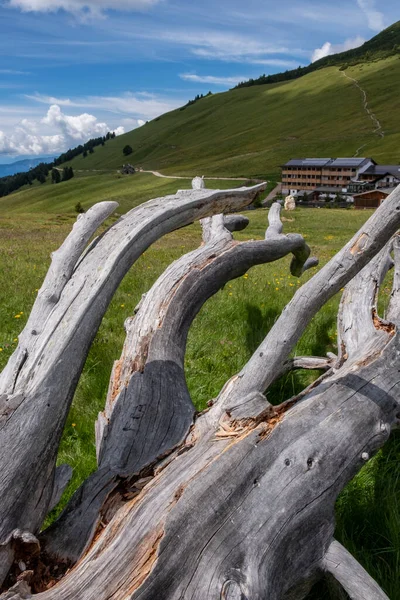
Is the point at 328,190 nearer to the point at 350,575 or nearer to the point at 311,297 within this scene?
the point at 311,297

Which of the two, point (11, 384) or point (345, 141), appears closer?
point (11, 384)

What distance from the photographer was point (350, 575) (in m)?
2.89

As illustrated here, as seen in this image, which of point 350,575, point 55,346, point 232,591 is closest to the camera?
point 232,591

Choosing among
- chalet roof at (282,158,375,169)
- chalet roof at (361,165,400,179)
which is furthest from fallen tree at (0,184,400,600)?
chalet roof at (282,158,375,169)

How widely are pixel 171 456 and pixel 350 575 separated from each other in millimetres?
1381

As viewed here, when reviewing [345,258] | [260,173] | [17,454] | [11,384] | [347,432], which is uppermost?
[260,173]

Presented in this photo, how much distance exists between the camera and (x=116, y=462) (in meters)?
3.63

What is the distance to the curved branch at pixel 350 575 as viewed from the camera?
2793 mm

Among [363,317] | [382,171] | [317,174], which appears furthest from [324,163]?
[363,317]

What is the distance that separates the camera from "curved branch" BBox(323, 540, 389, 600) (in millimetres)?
2793

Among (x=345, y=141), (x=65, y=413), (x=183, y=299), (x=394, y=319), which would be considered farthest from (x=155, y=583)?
(x=345, y=141)

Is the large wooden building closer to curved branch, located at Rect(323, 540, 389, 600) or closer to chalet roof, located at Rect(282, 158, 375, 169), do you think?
chalet roof, located at Rect(282, 158, 375, 169)

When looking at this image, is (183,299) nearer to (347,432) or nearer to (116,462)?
(116,462)

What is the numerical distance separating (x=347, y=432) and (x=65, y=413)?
77.7 inches
